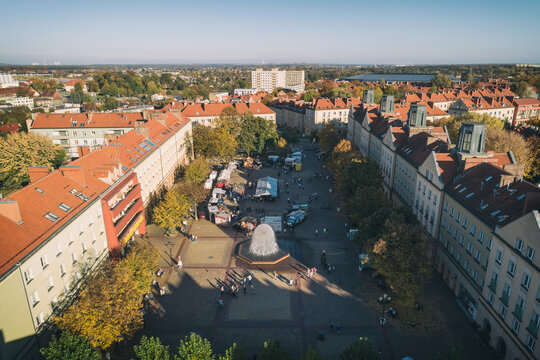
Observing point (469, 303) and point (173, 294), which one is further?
point (173, 294)

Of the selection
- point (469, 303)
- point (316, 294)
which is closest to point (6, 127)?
point (316, 294)

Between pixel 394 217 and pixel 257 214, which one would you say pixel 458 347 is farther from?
pixel 257 214

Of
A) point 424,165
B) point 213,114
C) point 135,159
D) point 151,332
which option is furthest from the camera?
point 213,114

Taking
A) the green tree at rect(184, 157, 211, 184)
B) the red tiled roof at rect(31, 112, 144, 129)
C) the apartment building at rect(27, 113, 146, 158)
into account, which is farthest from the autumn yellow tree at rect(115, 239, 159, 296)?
the red tiled roof at rect(31, 112, 144, 129)

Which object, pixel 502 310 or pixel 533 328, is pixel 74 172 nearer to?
pixel 502 310

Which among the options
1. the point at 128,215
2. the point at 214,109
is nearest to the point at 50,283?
the point at 128,215

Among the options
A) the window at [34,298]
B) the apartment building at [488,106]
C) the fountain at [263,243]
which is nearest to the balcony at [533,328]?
the fountain at [263,243]

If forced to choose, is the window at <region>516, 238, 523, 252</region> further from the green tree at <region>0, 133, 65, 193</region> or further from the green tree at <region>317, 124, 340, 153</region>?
the green tree at <region>0, 133, 65, 193</region>
